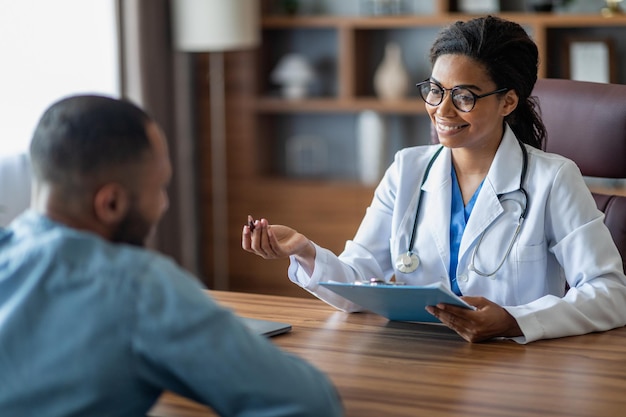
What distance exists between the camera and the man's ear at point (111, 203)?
131cm

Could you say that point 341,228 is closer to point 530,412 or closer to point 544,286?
point 544,286

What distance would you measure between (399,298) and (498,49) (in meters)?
0.71

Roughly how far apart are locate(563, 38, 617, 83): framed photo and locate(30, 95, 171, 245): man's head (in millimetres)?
3466

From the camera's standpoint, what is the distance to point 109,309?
4.10 ft

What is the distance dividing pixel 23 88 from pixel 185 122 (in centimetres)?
105

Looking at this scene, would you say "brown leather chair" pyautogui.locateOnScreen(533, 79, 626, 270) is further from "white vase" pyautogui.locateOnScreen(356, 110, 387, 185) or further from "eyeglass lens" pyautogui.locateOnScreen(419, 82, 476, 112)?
"white vase" pyautogui.locateOnScreen(356, 110, 387, 185)

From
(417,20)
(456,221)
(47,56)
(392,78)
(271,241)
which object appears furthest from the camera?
(392,78)

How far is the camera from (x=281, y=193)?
16.2ft

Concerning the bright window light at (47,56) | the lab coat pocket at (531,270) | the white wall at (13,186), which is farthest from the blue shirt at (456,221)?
the bright window light at (47,56)

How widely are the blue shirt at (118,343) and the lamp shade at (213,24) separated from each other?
3.29 metres

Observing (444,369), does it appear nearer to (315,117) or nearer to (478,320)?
(478,320)

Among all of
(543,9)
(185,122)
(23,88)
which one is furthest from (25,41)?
(543,9)

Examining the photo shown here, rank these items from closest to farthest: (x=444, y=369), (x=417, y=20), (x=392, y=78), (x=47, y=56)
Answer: (x=444, y=369) → (x=47, y=56) → (x=417, y=20) → (x=392, y=78)

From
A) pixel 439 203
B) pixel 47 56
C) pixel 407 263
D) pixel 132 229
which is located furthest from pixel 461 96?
pixel 47 56
